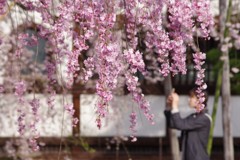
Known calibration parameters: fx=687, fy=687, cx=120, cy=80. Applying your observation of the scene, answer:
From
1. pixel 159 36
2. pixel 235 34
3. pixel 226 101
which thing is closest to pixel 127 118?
pixel 235 34

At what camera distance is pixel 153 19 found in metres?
4.93

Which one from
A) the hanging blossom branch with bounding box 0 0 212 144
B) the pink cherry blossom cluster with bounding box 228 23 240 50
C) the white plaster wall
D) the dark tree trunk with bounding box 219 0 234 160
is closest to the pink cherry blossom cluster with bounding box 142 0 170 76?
the hanging blossom branch with bounding box 0 0 212 144

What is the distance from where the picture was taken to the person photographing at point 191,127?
22.7 feet

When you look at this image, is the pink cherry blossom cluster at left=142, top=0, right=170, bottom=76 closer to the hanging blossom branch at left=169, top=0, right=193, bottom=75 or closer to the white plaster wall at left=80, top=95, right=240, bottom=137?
the hanging blossom branch at left=169, top=0, right=193, bottom=75

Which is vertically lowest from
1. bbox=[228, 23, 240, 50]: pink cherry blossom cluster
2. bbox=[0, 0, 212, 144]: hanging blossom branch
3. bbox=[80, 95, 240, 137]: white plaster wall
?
bbox=[80, 95, 240, 137]: white plaster wall

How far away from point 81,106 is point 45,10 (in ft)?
27.1

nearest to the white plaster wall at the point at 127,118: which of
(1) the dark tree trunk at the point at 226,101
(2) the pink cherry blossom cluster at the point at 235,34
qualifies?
(2) the pink cherry blossom cluster at the point at 235,34

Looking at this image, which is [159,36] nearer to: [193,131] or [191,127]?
[191,127]

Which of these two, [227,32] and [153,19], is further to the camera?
[227,32]

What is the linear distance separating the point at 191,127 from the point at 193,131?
0.11 m

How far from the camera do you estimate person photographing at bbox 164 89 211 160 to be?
273 inches

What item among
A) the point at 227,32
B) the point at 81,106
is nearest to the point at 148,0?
the point at 227,32

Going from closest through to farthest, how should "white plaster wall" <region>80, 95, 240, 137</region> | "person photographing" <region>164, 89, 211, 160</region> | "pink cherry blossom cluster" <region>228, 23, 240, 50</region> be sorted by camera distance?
1. "person photographing" <region>164, 89, 211, 160</region>
2. "pink cherry blossom cluster" <region>228, 23, 240, 50</region>
3. "white plaster wall" <region>80, 95, 240, 137</region>

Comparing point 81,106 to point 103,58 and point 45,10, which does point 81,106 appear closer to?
point 45,10
